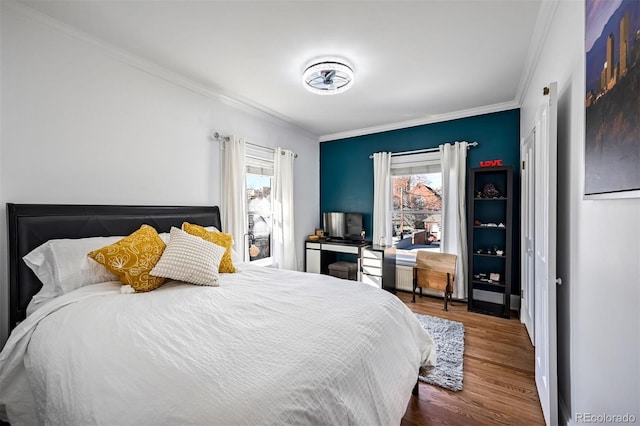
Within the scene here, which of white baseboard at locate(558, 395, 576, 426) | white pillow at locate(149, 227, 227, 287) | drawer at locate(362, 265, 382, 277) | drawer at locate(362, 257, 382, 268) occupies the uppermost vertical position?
white pillow at locate(149, 227, 227, 287)

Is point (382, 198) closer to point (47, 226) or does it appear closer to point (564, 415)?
point (564, 415)

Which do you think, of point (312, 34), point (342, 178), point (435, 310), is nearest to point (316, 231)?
point (342, 178)

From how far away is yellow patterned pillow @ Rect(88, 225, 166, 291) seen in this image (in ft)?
5.91

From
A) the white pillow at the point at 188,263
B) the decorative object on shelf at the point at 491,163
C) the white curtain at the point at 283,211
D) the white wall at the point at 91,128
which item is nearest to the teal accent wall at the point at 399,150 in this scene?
the decorative object on shelf at the point at 491,163

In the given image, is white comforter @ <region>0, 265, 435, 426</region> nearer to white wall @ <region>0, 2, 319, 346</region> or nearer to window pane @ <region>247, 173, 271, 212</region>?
white wall @ <region>0, 2, 319, 346</region>

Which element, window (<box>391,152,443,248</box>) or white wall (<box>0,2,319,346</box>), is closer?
Answer: white wall (<box>0,2,319,346</box>)

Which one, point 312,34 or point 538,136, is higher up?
point 312,34

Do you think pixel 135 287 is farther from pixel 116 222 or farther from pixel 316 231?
pixel 316 231

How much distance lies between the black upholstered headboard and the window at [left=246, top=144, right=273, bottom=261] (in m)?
1.33

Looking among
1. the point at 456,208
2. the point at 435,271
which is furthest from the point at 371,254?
the point at 456,208

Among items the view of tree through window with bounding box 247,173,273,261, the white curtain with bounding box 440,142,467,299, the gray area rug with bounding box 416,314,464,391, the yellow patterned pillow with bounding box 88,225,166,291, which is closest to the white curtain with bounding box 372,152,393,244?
the white curtain with bounding box 440,142,467,299

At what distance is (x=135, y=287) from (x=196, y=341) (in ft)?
3.20

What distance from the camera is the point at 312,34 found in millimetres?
2072

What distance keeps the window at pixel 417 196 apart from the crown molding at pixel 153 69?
77.8 inches
